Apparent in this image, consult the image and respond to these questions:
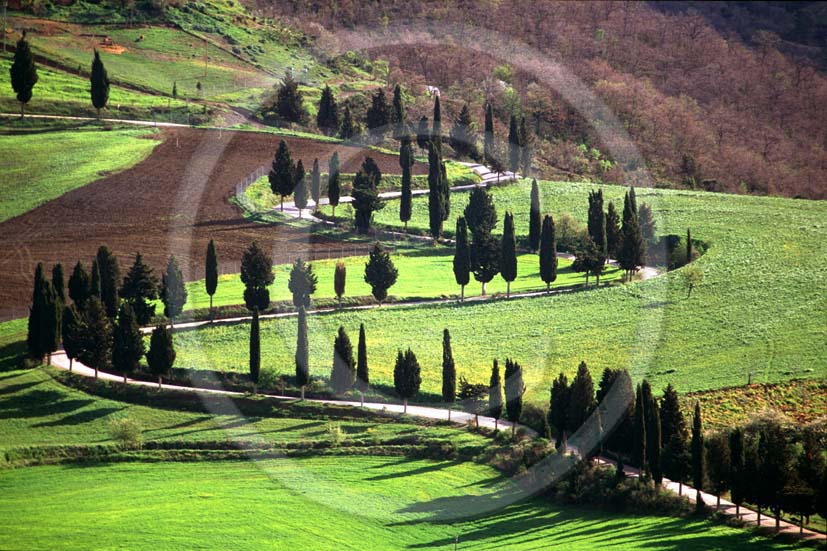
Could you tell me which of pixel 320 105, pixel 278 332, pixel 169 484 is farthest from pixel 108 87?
pixel 169 484

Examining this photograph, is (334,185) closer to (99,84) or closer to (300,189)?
(300,189)

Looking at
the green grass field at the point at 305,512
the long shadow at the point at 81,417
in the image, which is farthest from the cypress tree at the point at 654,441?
the long shadow at the point at 81,417

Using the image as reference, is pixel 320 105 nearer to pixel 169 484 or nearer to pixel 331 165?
pixel 331 165

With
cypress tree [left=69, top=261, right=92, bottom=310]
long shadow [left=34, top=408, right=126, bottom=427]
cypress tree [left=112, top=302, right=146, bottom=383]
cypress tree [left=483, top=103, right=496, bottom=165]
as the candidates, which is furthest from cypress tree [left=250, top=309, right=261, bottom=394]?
cypress tree [left=483, top=103, right=496, bottom=165]

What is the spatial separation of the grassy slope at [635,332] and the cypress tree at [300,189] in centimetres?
2530

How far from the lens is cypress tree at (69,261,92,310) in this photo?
97188 mm

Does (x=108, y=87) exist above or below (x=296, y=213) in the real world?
above

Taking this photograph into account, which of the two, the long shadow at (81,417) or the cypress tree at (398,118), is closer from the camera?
the long shadow at (81,417)

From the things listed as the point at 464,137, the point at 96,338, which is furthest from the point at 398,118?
the point at 96,338

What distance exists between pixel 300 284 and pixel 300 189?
2787cm

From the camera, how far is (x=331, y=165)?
130 m

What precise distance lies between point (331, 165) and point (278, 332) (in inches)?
1385

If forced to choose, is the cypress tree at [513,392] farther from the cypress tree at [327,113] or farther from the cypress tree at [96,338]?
the cypress tree at [327,113]

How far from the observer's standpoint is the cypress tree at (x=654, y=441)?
7356 cm
